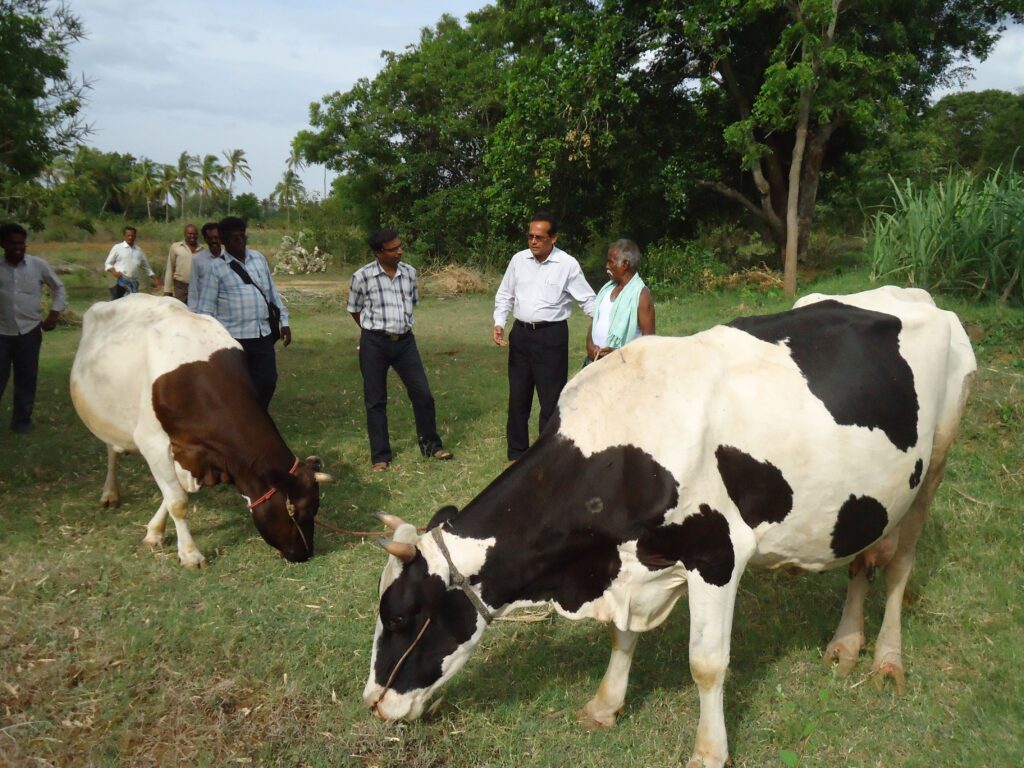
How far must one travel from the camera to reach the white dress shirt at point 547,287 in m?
6.09

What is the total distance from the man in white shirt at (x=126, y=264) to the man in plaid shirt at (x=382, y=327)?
660 centimetres

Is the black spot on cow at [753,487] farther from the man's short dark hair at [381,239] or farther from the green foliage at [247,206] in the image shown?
the green foliage at [247,206]

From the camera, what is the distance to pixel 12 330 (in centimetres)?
714

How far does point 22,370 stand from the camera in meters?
7.36

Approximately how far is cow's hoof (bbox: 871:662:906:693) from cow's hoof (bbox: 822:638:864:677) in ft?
0.34

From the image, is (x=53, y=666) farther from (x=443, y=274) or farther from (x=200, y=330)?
(x=443, y=274)

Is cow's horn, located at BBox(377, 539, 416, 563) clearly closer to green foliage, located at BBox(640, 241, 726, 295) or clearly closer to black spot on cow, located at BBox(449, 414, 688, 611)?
black spot on cow, located at BBox(449, 414, 688, 611)

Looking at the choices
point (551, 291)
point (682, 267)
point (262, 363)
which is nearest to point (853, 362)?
point (551, 291)

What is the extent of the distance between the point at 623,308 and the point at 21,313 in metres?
5.62

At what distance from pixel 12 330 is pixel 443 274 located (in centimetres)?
1467

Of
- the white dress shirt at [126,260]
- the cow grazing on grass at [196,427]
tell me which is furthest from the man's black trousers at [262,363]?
the white dress shirt at [126,260]

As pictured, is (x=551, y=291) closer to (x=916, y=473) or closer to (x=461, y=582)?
(x=916, y=473)

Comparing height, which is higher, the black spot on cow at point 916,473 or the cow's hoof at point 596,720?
the black spot on cow at point 916,473

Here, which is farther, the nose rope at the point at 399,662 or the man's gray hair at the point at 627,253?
the man's gray hair at the point at 627,253
